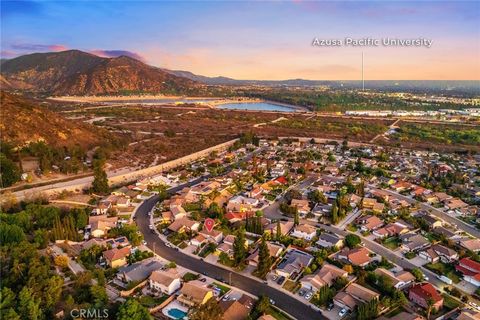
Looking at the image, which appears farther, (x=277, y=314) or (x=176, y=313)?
(x=277, y=314)

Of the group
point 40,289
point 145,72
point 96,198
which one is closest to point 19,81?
point 145,72

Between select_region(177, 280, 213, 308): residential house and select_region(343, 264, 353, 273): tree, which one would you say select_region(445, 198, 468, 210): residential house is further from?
select_region(177, 280, 213, 308): residential house

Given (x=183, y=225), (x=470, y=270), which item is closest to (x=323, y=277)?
(x=470, y=270)

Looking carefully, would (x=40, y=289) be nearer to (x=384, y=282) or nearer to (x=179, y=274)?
(x=179, y=274)

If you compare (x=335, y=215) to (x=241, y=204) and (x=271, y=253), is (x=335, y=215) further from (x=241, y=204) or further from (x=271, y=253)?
(x=241, y=204)

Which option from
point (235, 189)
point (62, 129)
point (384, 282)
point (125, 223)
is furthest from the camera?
point (62, 129)
